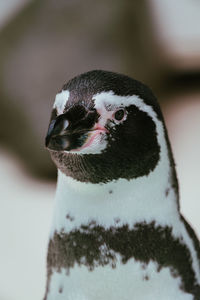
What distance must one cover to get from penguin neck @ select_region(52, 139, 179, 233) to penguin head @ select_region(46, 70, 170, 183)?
0.01 m

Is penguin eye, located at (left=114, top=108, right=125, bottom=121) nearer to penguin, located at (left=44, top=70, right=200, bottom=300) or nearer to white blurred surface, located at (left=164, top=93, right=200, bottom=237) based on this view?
penguin, located at (left=44, top=70, right=200, bottom=300)

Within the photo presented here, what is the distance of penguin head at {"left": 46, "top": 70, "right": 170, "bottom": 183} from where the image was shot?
721 millimetres

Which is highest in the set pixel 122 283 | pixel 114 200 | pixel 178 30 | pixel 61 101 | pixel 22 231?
pixel 178 30

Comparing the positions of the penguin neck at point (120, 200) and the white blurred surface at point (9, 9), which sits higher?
the white blurred surface at point (9, 9)

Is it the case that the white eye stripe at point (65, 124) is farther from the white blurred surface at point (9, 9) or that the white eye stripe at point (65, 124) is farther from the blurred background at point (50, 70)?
the white blurred surface at point (9, 9)

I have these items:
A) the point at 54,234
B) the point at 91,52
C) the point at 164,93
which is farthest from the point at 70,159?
the point at 164,93

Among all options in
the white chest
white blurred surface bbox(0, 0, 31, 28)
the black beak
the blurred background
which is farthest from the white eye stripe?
white blurred surface bbox(0, 0, 31, 28)

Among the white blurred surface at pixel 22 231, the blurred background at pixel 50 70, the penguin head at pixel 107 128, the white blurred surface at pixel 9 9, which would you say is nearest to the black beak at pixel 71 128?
the penguin head at pixel 107 128

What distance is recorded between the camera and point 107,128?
29.0 inches

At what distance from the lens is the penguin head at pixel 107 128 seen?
2.36ft

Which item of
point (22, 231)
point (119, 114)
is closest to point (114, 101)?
point (119, 114)

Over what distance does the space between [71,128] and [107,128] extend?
6 cm

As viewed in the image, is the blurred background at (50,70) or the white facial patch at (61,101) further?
the blurred background at (50,70)

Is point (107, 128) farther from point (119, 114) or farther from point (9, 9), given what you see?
point (9, 9)
